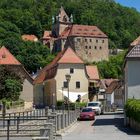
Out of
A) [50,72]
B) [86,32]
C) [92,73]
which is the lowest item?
[50,72]

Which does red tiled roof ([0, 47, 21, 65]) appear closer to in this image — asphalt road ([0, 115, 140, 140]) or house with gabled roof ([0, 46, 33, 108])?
house with gabled roof ([0, 46, 33, 108])

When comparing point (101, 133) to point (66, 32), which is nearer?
point (101, 133)

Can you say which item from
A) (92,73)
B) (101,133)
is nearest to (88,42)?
(92,73)

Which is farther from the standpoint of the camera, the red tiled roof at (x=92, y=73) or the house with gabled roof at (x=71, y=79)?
the red tiled roof at (x=92, y=73)

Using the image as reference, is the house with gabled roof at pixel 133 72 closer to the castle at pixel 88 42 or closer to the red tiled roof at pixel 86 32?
the castle at pixel 88 42

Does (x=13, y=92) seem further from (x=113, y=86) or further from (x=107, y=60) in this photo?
(x=107, y=60)

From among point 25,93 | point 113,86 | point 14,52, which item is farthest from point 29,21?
point 25,93

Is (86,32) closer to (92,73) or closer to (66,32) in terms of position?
(66,32)

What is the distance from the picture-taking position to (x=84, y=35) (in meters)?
180

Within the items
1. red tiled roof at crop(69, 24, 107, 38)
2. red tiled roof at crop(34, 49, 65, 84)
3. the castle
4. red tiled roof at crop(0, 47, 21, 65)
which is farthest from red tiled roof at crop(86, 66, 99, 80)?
red tiled roof at crop(69, 24, 107, 38)

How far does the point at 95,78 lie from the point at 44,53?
62.4 m

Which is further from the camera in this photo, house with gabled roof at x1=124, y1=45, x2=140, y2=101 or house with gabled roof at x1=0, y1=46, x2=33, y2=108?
house with gabled roof at x1=0, y1=46, x2=33, y2=108

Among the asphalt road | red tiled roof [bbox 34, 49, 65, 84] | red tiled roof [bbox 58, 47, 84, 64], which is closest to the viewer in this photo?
the asphalt road

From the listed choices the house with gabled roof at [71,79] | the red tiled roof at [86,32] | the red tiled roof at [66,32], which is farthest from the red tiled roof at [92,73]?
the red tiled roof at [66,32]
